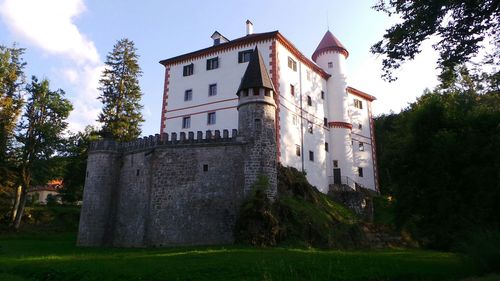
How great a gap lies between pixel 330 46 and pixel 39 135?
96.4 ft

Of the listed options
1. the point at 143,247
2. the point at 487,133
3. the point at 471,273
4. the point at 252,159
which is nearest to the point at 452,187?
the point at 487,133

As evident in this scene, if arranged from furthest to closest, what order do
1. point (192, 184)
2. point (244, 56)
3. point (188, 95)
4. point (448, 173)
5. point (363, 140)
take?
point (363, 140) → point (188, 95) → point (244, 56) → point (192, 184) → point (448, 173)

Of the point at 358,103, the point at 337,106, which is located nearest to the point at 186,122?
the point at 337,106

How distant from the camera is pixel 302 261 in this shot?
51.0 ft

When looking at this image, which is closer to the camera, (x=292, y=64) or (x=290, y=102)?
(x=290, y=102)

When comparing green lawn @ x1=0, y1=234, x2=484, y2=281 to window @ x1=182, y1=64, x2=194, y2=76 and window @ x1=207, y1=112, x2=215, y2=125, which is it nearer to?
window @ x1=207, y1=112, x2=215, y2=125

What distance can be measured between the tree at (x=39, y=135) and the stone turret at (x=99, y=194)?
38.5 ft

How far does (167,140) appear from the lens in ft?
88.1

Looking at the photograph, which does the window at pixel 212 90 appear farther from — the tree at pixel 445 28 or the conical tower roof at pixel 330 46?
the tree at pixel 445 28

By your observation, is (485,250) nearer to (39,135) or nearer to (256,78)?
(256,78)

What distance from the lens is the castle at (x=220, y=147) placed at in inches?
964

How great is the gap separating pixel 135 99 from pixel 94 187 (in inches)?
666

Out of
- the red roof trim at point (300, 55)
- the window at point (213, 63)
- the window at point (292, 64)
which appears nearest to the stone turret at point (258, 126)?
the red roof trim at point (300, 55)

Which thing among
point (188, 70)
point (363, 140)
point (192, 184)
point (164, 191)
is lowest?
point (164, 191)
